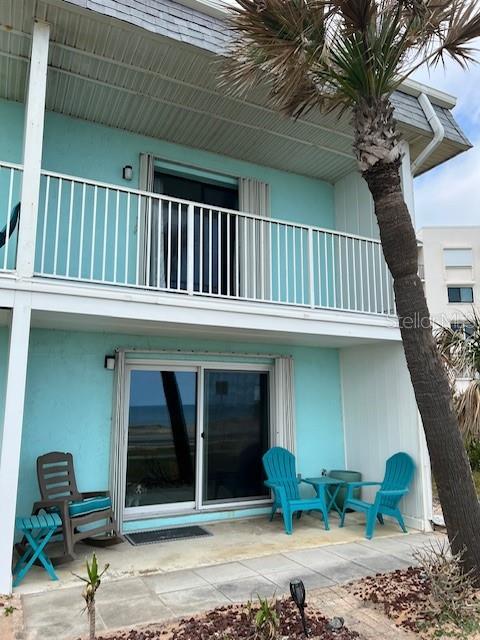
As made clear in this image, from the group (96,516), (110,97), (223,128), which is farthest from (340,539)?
(110,97)

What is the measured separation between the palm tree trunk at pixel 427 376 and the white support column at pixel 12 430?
11.4 ft

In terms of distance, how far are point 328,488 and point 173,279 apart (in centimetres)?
407

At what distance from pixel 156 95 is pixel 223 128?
116 centimetres

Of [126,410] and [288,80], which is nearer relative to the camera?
[288,80]

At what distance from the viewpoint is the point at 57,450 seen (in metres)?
6.12

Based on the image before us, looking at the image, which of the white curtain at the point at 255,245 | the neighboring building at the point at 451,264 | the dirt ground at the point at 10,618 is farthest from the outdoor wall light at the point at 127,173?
the neighboring building at the point at 451,264

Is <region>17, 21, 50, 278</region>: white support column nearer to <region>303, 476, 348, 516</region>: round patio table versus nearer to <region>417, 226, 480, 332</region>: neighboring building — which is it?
<region>303, 476, 348, 516</region>: round patio table

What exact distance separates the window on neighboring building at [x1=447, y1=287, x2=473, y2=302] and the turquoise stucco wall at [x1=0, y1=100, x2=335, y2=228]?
32.9m

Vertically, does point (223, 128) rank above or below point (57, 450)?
above

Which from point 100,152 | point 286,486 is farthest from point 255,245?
point 286,486

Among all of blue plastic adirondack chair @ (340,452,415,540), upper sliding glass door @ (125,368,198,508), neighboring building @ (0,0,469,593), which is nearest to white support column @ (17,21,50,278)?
neighboring building @ (0,0,469,593)

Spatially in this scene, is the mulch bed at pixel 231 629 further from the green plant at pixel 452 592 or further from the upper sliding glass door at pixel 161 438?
the upper sliding glass door at pixel 161 438

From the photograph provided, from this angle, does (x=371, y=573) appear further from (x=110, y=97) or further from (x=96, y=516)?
(x=110, y=97)

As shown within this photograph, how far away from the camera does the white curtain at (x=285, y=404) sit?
7.57 meters
